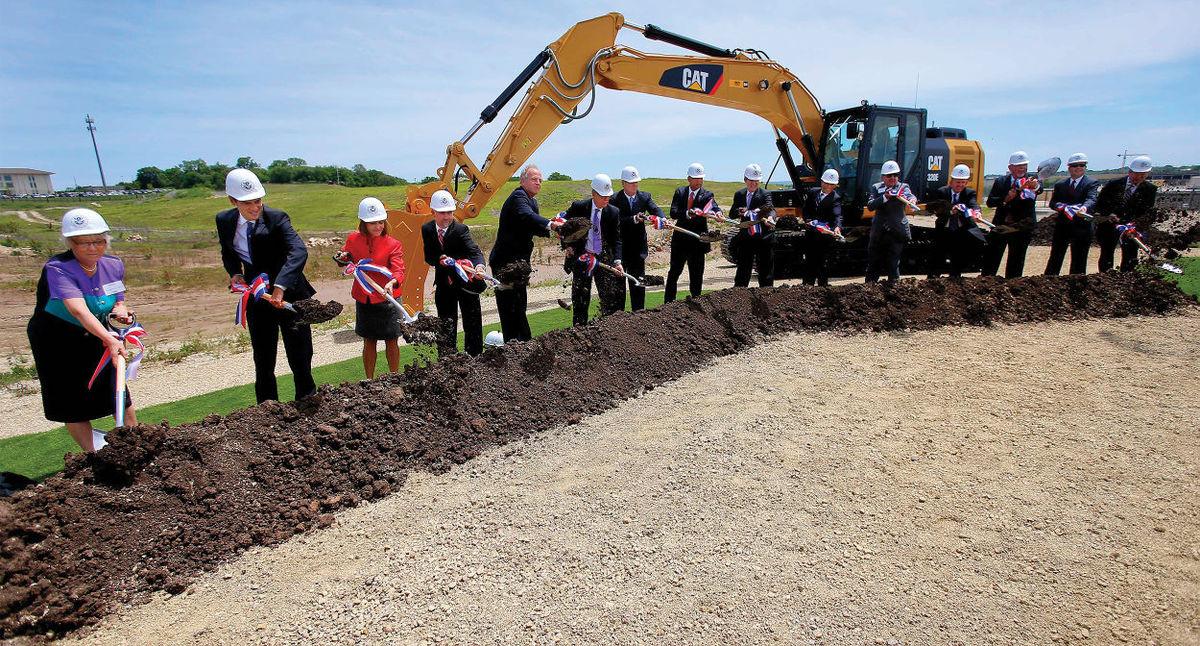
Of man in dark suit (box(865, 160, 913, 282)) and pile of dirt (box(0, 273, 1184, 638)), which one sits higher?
man in dark suit (box(865, 160, 913, 282))

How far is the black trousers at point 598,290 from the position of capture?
6227mm

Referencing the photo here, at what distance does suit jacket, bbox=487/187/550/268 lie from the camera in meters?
5.68

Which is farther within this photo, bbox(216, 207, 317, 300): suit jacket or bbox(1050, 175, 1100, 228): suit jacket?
bbox(1050, 175, 1100, 228): suit jacket

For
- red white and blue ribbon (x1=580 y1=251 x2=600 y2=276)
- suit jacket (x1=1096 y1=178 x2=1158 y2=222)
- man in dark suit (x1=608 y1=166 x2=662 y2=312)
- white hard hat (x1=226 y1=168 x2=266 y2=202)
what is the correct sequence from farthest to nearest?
suit jacket (x1=1096 y1=178 x2=1158 y2=222)
man in dark suit (x1=608 y1=166 x2=662 y2=312)
red white and blue ribbon (x1=580 y1=251 x2=600 y2=276)
white hard hat (x1=226 y1=168 x2=266 y2=202)

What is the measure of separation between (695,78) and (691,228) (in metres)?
2.91

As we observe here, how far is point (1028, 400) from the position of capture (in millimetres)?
4789

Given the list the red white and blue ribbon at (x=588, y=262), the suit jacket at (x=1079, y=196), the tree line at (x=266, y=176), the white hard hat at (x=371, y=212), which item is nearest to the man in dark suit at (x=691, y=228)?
the red white and blue ribbon at (x=588, y=262)

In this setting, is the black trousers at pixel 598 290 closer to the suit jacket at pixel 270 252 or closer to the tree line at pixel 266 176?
the suit jacket at pixel 270 252

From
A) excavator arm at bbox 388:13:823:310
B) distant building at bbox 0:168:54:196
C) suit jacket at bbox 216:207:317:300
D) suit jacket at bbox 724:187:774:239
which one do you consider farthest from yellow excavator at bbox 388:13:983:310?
distant building at bbox 0:168:54:196

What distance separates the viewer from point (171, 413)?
5777 millimetres

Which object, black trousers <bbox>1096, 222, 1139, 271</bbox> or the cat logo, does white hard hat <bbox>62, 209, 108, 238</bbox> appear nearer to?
the cat logo

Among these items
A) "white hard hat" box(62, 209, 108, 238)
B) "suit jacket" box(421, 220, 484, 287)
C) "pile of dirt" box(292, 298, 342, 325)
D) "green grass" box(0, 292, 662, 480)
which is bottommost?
"green grass" box(0, 292, 662, 480)

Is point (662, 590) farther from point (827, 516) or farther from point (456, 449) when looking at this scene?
point (456, 449)

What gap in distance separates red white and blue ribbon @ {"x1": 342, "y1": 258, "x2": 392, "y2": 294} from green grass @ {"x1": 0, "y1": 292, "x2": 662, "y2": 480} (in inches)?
25.9
